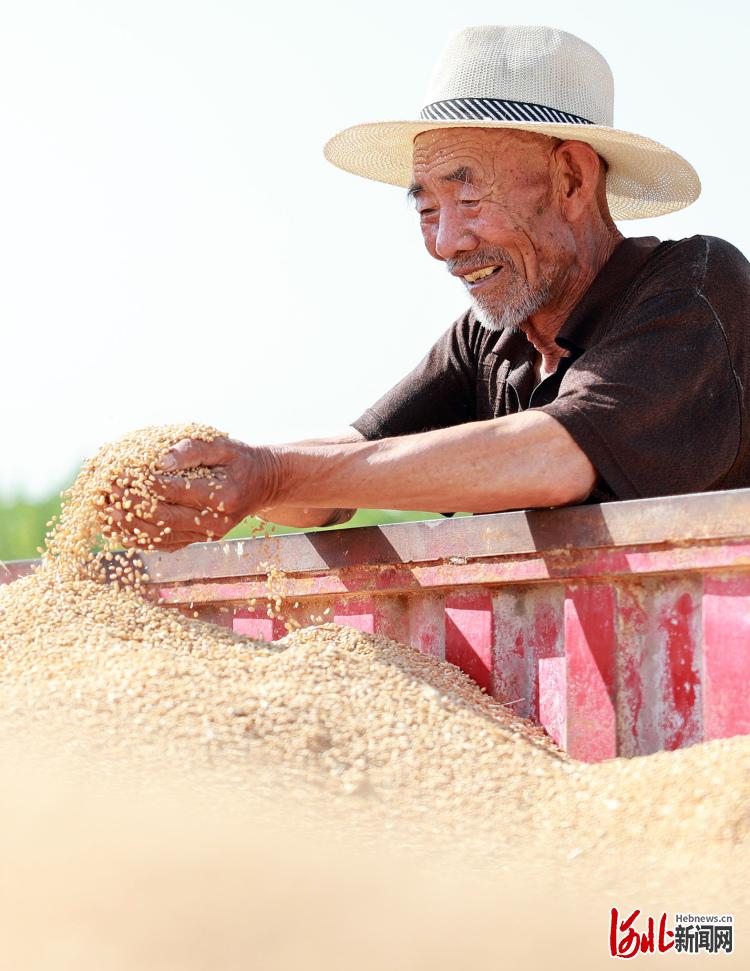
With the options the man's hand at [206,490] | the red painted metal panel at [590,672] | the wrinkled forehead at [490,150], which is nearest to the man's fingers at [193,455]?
the man's hand at [206,490]

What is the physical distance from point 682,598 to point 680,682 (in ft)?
0.58

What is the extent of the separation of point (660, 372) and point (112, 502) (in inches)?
54.1

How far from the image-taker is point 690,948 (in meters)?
1.91

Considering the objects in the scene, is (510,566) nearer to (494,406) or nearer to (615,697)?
(615,697)

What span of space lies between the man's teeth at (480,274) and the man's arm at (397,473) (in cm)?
77

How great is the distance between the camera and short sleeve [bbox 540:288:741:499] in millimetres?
2984

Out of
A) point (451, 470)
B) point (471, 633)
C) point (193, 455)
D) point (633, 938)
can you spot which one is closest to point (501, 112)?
point (451, 470)

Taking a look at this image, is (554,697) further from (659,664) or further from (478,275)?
(478,275)

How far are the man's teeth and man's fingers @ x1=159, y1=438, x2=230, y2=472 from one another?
1.07 metres

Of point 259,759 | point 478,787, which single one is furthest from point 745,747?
point 259,759

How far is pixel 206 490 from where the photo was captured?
9.57 feet

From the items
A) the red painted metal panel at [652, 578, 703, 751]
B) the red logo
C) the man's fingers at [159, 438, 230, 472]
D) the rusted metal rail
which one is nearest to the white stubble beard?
the rusted metal rail

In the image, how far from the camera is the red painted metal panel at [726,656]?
251 cm

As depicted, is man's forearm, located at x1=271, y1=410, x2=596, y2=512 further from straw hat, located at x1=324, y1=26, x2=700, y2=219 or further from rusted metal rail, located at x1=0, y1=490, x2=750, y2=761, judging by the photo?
straw hat, located at x1=324, y1=26, x2=700, y2=219
